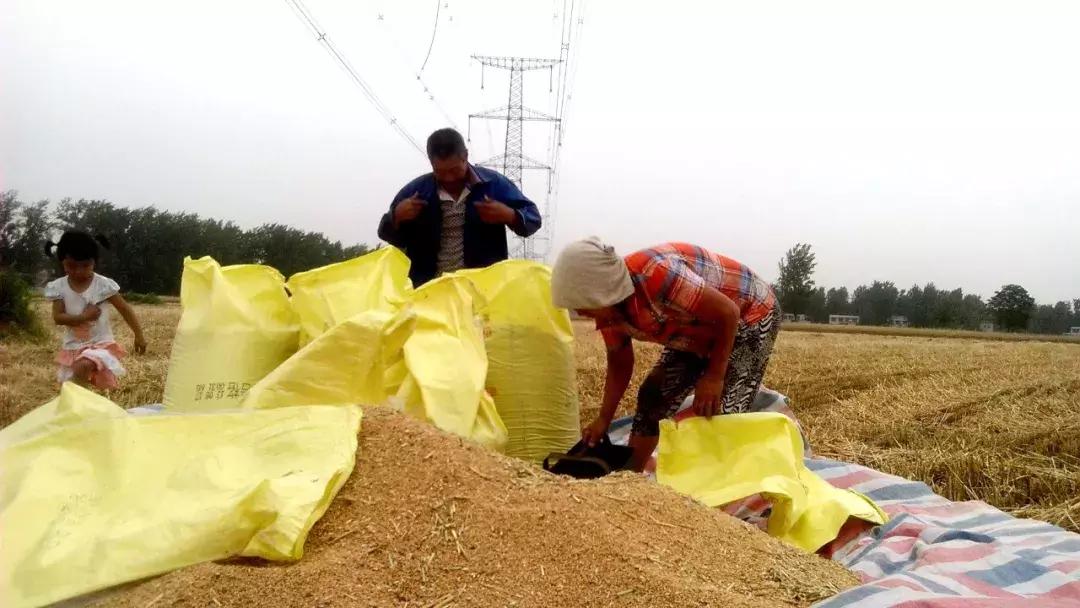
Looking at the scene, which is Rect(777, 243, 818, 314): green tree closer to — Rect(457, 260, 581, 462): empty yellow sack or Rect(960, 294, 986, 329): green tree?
Rect(960, 294, 986, 329): green tree

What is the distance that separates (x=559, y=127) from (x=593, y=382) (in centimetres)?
1639

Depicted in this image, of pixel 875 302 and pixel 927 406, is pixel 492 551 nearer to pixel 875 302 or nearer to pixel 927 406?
pixel 927 406

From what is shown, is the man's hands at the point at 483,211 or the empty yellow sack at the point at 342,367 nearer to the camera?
the empty yellow sack at the point at 342,367

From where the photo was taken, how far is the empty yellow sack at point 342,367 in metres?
2.27

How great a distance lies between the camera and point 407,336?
8.33 ft

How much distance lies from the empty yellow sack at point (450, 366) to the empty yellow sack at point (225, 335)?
67cm

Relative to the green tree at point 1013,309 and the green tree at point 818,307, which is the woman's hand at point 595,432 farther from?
the green tree at point 818,307

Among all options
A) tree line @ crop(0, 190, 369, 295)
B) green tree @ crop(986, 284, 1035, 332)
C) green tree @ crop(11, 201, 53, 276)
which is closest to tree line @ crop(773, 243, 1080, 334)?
green tree @ crop(986, 284, 1035, 332)

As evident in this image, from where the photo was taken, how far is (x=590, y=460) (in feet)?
8.84

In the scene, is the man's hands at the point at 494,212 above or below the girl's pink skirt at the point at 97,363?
above

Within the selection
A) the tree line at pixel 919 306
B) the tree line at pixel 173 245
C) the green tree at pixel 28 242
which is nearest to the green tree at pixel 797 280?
the tree line at pixel 919 306

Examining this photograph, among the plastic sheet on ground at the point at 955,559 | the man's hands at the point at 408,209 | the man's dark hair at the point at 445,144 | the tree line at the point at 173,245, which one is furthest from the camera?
the tree line at the point at 173,245

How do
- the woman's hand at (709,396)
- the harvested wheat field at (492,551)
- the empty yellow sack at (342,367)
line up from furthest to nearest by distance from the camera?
1. the woman's hand at (709,396)
2. the empty yellow sack at (342,367)
3. the harvested wheat field at (492,551)

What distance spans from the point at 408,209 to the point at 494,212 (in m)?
0.39
